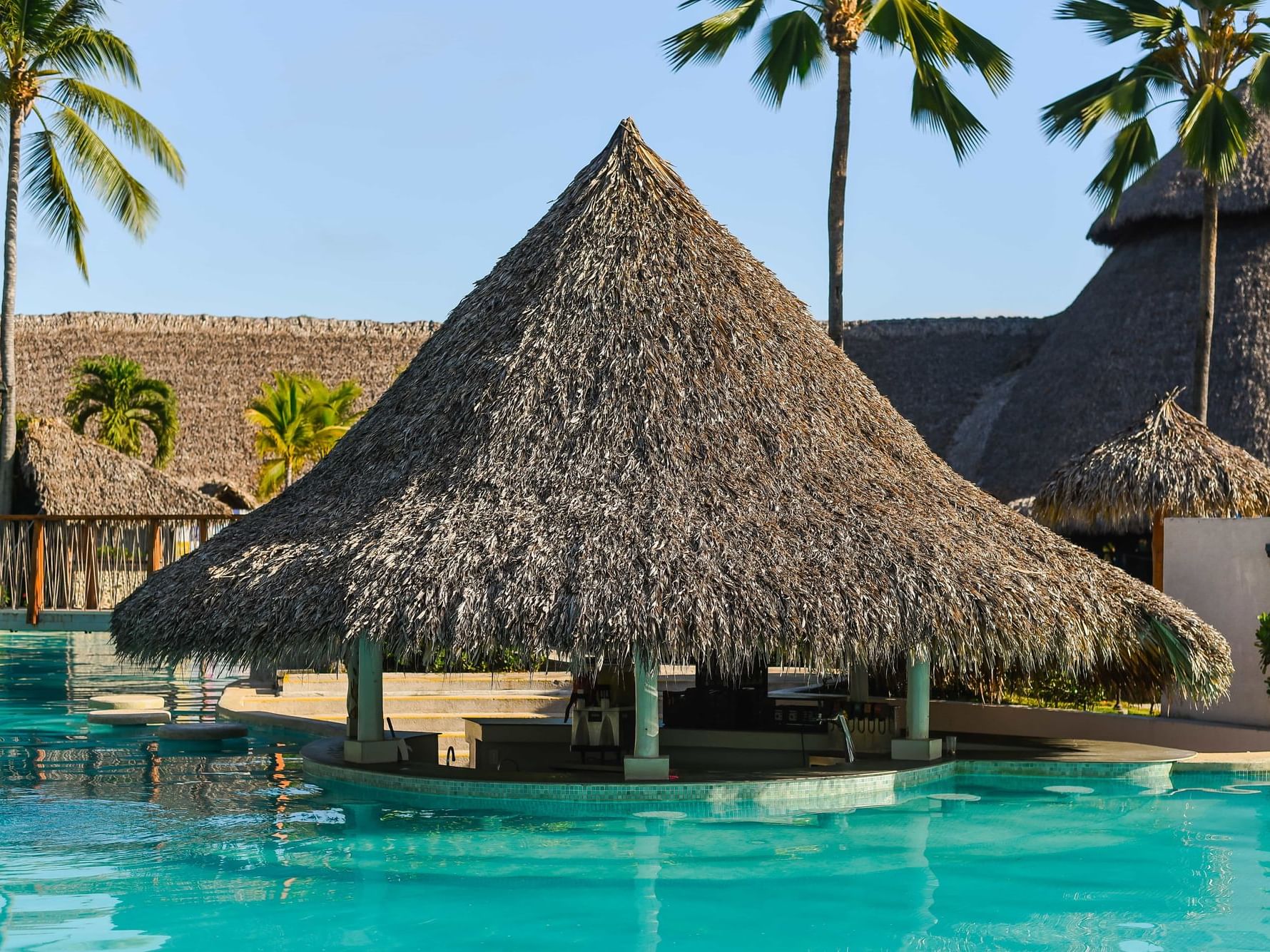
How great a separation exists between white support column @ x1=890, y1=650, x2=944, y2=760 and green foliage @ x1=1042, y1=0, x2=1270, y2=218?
961 centimetres

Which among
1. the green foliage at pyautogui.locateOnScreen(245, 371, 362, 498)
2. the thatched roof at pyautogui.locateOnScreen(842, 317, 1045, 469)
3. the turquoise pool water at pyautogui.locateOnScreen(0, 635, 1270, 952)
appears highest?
the thatched roof at pyautogui.locateOnScreen(842, 317, 1045, 469)

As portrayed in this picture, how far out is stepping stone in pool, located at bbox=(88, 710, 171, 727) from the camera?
14352mm

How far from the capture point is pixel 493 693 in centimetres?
1530

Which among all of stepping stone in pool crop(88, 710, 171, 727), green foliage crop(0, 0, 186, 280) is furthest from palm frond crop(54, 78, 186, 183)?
stepping stone in pool crop(88, 710, 171, 727)

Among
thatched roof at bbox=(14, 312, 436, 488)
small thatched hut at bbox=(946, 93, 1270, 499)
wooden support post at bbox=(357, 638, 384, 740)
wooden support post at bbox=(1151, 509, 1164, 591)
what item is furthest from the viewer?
thatched roof at bbox=(14, 312, 436, 488)

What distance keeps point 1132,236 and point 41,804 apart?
23.8 metres

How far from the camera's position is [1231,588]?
41.2ft

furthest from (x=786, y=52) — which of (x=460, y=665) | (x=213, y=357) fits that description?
(x=213, y=357)

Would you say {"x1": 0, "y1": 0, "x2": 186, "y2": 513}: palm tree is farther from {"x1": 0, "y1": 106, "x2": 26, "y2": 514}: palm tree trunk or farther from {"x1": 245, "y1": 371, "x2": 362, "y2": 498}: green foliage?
{"x1": 245, "y1": 371, "x2": 362, "y2": 498}: green foliage

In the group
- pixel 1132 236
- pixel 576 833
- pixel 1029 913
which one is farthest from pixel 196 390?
pixel 1029 913

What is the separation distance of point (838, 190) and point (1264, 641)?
733cm

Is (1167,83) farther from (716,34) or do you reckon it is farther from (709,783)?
(709,783)

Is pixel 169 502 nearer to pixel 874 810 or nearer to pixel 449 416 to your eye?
pixel 449 416

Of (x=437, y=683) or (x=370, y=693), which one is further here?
(x=437, y=683)
